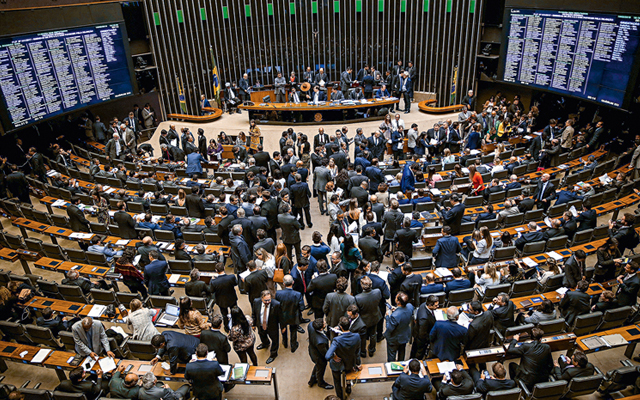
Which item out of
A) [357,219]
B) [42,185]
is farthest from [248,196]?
[42,185]

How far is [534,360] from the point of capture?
18.1 ft

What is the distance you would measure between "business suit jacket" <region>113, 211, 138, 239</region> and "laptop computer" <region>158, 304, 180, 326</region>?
2.46 meters

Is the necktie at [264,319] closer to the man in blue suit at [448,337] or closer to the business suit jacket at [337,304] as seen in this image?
the business suit jacket at [337,304]

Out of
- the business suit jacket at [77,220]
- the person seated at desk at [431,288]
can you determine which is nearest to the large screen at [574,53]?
the person seated at desk at [431,288]

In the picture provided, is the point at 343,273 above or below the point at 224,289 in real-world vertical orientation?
above

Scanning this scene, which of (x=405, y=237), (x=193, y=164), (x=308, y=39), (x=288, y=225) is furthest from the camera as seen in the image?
(x=308, y=39)

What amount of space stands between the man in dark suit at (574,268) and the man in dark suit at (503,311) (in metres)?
1.47

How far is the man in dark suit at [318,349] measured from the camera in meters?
5.55

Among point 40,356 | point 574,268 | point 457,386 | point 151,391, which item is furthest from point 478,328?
point 40,356

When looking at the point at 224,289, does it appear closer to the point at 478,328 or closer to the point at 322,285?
the point at 322,285

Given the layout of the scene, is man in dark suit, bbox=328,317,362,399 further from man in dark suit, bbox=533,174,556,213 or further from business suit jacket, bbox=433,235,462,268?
man in dark suit, bbox=533,174,556,213

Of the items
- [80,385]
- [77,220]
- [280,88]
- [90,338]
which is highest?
[280,88]

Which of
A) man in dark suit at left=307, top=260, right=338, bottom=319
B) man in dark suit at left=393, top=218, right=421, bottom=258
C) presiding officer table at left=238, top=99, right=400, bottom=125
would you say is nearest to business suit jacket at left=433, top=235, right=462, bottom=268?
man in dark suit at left=393, top=218, right=421, bottom=258

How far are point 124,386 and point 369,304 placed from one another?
129 inches
